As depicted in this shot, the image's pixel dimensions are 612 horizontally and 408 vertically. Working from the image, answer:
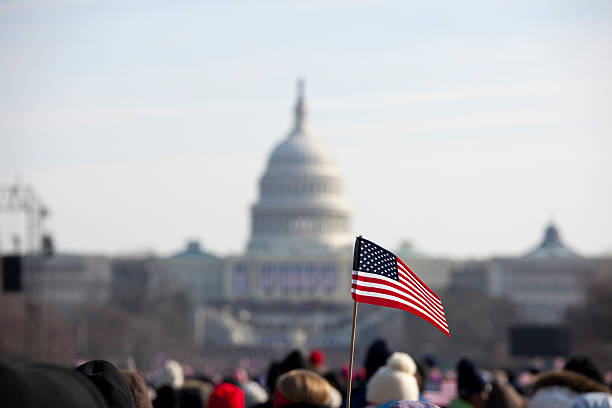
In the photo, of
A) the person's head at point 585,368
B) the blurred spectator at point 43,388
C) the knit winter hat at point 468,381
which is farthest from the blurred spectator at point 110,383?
the knit winter hat at point 468,381

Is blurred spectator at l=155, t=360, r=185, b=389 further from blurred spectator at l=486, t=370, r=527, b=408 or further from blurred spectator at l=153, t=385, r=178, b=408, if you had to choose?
blurred spectator at l=486, t=370, r=527, b=408

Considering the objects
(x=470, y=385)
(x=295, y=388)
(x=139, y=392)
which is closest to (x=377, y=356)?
(x=470, y=385)

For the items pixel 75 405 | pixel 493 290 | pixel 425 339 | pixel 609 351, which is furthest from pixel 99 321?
pixel 75 405

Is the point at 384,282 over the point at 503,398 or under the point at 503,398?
over

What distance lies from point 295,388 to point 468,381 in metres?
7.27

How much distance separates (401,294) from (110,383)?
3.19 metres

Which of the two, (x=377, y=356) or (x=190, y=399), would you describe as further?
(x=190, y=399)

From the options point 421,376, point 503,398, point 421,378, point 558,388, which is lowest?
point 421,376

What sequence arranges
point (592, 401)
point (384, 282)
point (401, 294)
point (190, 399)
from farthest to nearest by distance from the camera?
point (190, 399)
point (592, 401)
point (401, 294)
point (384, 282)

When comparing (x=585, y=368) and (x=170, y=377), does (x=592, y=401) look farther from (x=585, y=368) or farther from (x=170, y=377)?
(x=170, y=377)

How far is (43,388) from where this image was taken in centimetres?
594

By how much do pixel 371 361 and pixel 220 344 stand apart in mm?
152289

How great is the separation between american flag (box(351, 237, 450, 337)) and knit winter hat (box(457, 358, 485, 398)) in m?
7.39

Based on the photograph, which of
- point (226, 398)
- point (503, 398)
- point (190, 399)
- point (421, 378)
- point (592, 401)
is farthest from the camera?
point (421, 378)
